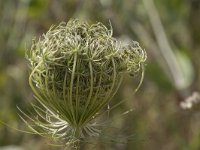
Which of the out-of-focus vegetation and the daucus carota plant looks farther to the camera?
the out-of-focus vegetation

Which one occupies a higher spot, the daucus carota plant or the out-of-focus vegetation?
the out-of-focus vegetation

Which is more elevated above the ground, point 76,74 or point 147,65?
point 147,65

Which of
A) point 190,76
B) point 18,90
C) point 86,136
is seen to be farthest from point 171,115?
point 86,136

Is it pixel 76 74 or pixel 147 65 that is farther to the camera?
pixel 147 65

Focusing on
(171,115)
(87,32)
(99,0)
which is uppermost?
(99,0)

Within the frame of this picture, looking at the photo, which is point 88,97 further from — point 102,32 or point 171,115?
point 171,115
